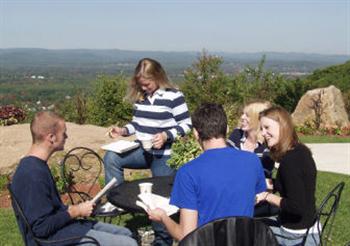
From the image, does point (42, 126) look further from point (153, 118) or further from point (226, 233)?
point (153, 118)

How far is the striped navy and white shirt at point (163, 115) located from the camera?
515cm

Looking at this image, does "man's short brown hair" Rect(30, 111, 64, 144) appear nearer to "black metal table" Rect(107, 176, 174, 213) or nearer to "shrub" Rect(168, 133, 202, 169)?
"black metal table" Rect(107, 176, 174, 213)

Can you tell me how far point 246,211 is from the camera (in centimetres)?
309

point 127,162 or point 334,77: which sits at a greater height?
point 127,162

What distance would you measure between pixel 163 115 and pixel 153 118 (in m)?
0.11

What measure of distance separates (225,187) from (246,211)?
9.9 inches

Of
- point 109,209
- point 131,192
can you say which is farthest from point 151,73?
point 109,209

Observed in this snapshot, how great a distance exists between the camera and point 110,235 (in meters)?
3.64

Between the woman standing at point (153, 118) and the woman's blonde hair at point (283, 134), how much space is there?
1.44 metres

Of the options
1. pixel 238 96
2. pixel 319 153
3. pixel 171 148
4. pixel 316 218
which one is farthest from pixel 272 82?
pixel 316 218

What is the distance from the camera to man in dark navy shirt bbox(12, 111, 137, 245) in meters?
3.23

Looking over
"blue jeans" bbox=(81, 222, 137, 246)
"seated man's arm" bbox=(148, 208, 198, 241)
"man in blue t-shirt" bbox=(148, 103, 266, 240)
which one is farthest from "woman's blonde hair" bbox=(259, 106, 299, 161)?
"blue jeans" bbox=(81, 222, 137, 246)

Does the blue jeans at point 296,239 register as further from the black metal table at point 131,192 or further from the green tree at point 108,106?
the green tree at point 108,106

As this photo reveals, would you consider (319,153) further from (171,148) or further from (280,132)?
(280,132)
